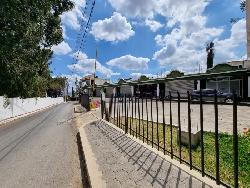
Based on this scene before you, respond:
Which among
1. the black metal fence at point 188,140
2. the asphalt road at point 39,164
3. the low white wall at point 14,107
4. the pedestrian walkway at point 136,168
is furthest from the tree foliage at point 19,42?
the pedestrian walkway at point 136,168

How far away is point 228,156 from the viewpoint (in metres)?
10.5

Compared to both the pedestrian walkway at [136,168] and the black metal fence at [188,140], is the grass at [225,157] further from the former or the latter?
the pedestrian walkway at [136,168]

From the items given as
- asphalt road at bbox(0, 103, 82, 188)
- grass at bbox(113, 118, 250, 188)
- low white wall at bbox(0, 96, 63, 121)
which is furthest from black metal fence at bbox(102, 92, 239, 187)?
low white wall at bbox(0, 96, 63, 121)

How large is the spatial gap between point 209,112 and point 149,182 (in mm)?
15917

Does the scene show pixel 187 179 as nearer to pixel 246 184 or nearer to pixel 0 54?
pixel 246 184

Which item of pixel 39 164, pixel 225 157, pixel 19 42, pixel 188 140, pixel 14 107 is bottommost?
pixel 39 164

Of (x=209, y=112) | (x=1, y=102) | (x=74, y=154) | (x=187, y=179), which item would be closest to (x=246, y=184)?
(x=187, y=179)

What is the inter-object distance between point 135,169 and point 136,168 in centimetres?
8

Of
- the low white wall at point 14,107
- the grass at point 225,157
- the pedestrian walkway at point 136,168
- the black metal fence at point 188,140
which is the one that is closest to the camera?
the black metal fence at point 188,140

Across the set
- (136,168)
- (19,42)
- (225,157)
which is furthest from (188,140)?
(19,42)

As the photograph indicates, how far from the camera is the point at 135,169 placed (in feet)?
27.7

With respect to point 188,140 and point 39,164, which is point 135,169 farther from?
point 188,140

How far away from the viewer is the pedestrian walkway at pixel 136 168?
7129 mm

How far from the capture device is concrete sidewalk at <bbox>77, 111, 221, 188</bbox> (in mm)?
7129
